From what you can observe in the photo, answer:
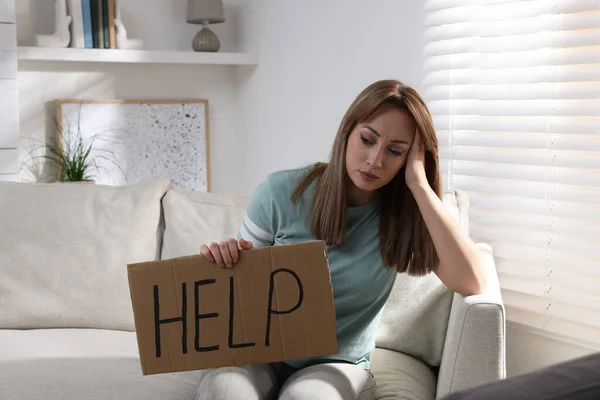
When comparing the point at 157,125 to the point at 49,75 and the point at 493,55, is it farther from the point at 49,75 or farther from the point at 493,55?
the point at 493,55

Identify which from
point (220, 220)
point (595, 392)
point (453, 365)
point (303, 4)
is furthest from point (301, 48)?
point (595, 392)

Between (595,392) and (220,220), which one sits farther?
(220,220)

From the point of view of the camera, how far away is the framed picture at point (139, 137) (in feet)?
12.3

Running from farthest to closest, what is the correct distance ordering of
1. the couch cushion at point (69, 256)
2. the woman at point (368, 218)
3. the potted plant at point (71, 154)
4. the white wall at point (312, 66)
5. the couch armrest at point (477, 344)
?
the potted plant at point (71, 154) → the white wall at point (312, 66) → the couch cushion at point (69, 256) → the woman at point (368, 218) → the couch armrest at point (477, 344)

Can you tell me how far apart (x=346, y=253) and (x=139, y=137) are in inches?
87.8

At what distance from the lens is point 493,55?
101 inches

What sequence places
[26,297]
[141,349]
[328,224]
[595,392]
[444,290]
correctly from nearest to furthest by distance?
[595,392]
[141,349]
[328,224]
[444,290]
[26,297]

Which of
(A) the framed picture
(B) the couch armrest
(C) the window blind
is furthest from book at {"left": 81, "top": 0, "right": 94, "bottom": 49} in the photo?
(B) the couch armrest

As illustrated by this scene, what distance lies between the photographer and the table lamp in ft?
12.6

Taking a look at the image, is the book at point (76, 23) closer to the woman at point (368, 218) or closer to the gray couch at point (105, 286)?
the gray couch at point (105, 286)

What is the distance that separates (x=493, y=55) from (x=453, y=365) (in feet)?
3.88

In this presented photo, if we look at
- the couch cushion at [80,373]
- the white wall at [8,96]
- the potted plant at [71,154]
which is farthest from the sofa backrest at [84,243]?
the potted plant at [71,154]

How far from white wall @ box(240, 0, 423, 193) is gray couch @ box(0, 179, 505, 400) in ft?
2.82

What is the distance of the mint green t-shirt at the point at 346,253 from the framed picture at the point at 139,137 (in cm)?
200
